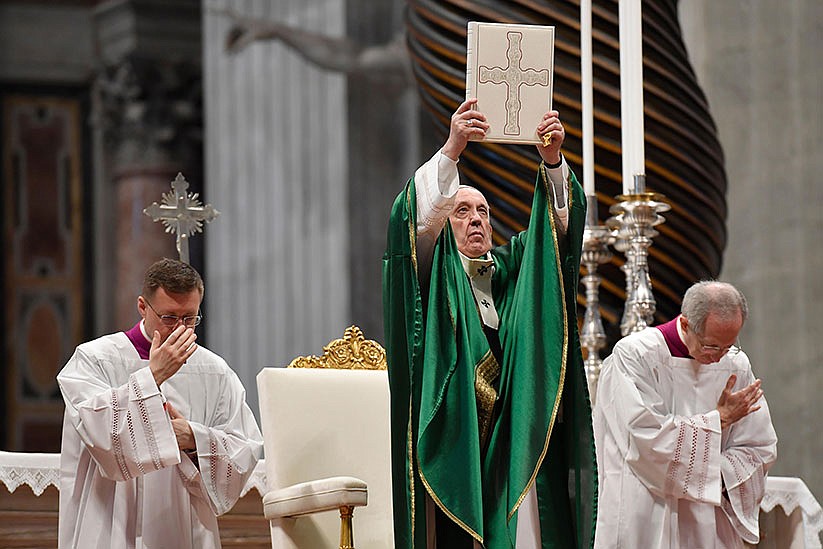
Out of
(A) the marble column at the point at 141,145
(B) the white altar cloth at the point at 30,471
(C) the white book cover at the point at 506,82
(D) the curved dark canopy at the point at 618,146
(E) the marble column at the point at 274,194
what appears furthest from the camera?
(A) the marble column at the point at 141,145

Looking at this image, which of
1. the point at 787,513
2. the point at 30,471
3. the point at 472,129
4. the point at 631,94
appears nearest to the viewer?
the point at 472,129

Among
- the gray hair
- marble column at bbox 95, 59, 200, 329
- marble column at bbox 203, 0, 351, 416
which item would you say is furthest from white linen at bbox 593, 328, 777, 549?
marble column at bbox 95, 59, 200, 329

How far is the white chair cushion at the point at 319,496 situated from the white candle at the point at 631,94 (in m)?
1.46

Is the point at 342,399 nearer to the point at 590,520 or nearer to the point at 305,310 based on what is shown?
the point at 590,520

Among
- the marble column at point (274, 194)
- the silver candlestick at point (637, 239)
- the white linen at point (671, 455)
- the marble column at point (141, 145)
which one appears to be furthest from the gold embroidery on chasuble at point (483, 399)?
the marble column at point (141, 145)

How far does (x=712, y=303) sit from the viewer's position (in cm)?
507

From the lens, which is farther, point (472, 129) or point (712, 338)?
point (712, 338)

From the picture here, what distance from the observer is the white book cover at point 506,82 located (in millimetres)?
4711

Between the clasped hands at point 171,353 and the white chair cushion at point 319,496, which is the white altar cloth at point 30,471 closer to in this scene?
the white chair cushion at point 319,496

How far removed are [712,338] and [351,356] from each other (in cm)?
127

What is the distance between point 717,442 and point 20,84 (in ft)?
25.9

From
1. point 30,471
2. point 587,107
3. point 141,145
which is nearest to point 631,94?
point 587,107

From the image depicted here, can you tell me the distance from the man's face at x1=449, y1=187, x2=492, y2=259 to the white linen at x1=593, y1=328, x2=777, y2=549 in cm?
61

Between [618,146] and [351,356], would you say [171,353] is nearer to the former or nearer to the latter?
[351,356]
